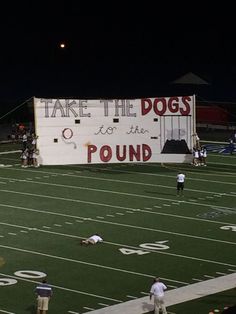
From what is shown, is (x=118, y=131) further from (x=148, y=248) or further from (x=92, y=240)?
(x=148, y=248)

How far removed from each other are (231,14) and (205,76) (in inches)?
218

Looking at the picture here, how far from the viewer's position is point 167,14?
221 feet

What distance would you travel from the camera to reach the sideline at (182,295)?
1756 cm

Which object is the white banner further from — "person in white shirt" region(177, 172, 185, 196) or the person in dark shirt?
the person in dark shirt

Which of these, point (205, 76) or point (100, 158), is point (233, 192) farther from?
point (205, 76)

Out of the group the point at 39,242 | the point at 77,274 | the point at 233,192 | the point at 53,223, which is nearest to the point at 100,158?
the point at 233,192

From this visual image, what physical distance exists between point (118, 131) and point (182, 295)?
21.1 metres

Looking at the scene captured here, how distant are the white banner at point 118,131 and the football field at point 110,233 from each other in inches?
45.0

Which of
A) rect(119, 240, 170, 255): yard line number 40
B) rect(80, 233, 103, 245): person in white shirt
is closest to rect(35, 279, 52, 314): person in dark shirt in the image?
rect(119, 240, 170, 255): yard line number 40

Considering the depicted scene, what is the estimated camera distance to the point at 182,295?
18.6m

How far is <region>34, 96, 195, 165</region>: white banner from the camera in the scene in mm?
38875

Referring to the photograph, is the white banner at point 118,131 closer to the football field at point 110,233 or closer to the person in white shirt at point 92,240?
the football field at point 110,233

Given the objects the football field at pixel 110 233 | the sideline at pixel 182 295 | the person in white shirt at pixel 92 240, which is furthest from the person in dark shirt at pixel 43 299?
the person in white shirt at pixel 92 240

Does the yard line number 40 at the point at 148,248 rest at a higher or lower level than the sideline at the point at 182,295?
higher
